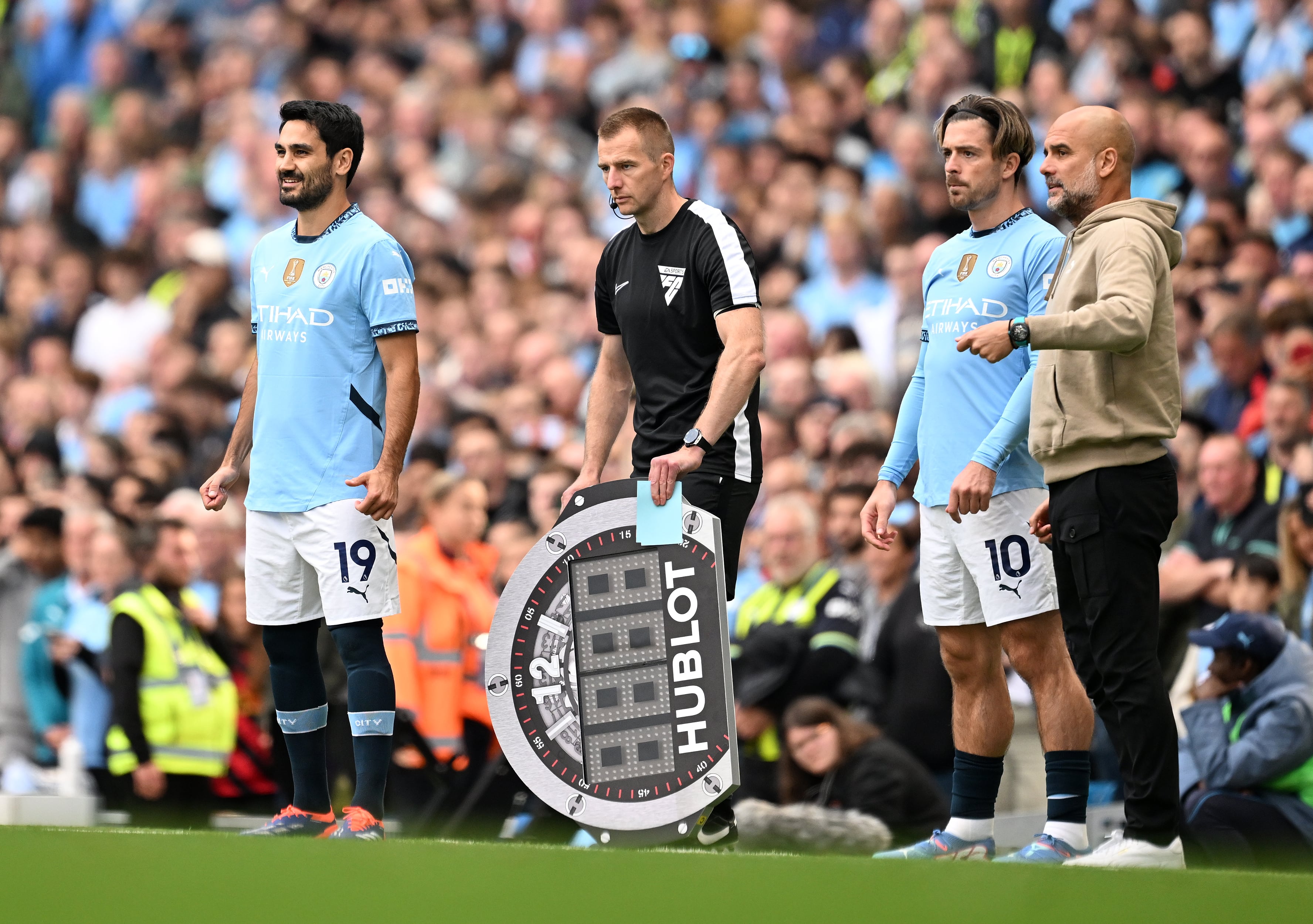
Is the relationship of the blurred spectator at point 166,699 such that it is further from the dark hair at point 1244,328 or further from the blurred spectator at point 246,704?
the dark hair at point 1244,328

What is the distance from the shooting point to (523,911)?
3.82m

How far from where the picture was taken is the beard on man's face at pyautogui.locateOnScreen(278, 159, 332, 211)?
5.05 m

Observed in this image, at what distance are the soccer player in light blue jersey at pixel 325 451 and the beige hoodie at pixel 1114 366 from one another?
1774 millimetres

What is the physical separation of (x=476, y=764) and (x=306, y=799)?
8.95ft

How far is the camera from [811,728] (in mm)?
7133

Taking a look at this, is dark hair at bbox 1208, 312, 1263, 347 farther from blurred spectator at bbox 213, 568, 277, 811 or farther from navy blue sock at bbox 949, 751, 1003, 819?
blurred spectator at bbox 213, 568, 277, 811

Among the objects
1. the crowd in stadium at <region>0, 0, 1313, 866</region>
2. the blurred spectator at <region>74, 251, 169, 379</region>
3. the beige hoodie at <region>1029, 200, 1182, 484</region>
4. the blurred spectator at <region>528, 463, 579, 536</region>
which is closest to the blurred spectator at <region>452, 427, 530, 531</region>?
the crowd in stadium at <region>0, 0, 1313, 866</region>

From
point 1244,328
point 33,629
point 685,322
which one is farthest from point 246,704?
point 1244,328

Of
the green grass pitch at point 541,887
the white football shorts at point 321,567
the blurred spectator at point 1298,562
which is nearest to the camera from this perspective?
the green grass pitch at point 541,887

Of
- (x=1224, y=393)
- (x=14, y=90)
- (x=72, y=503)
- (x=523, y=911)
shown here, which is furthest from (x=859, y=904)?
(x=14, y=90)

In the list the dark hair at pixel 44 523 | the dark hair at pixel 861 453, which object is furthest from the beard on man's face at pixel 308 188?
the dark hair at pixel 44 523

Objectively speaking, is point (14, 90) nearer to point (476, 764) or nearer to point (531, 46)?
point (531, 46)

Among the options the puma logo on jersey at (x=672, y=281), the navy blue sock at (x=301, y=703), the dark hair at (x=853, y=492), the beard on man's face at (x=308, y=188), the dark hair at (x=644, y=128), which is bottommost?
the navy blue sock at (x=301, y=703)

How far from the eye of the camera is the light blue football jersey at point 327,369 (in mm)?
5012
